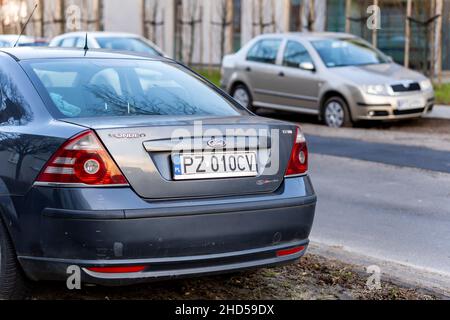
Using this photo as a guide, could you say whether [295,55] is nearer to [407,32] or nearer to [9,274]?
[407,32]

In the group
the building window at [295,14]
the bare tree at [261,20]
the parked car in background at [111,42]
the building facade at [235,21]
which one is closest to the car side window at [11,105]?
the parked car in background at [111,42]

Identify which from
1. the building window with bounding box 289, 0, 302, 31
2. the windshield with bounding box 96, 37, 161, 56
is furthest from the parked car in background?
the building window with bounding box 289, 0, 302, 31

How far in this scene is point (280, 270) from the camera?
5656mm

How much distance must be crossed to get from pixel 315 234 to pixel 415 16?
14.7m

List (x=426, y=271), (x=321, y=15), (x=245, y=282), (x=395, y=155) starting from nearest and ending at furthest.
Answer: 1. (x=245, y=282)
2. (x=426, y=271)
3. (x=395, y=155)
4. (x=321, y=15)

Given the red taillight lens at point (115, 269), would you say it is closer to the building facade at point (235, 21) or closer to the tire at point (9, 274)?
the tire at point (9, 274)

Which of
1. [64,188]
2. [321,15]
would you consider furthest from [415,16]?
[64,188]

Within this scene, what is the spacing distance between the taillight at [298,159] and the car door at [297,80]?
993 cm

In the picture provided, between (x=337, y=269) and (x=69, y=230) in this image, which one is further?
(x=337, y=269)

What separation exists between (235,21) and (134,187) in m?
22.2

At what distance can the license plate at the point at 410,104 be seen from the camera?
45.7 feet

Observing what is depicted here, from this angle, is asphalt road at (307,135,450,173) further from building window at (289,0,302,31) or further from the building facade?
building window at (289,0,302,31)

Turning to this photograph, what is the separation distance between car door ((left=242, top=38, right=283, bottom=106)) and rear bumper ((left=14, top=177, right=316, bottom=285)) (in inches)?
448

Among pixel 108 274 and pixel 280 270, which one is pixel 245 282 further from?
pixel 108 274
